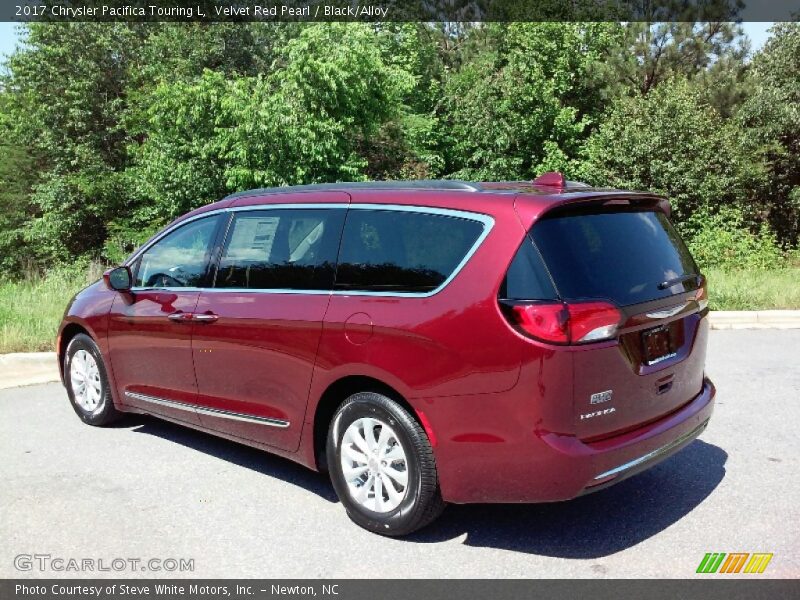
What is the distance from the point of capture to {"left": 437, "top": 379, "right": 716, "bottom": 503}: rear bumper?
3348mm

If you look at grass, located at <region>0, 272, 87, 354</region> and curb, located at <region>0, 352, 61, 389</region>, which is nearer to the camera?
curb, located at <region>0, 352, 61, 389</region>

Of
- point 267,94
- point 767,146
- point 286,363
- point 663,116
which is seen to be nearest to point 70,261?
point 267,94

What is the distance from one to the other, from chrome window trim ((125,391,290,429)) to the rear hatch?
1723mm

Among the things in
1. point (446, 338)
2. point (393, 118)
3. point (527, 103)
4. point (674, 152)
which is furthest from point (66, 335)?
point (527, 103)

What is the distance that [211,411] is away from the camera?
488 cm

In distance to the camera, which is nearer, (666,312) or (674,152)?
(666,312)

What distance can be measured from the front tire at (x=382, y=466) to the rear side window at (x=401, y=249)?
0.60 metres

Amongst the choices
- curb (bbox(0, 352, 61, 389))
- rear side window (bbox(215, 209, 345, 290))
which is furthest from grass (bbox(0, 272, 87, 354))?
rear side window (bbox(215, 209, 345, 290))

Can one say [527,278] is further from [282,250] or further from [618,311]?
[282,250]

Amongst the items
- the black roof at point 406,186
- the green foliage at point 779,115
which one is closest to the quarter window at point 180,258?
the black roof at point 406,186

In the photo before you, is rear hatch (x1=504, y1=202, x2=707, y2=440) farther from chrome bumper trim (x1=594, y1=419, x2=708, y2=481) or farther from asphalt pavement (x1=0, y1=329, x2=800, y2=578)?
asphalt pavement (x1=0, y1=329, x2=800, y2=578)

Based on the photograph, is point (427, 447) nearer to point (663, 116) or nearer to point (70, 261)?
point (663, 116)

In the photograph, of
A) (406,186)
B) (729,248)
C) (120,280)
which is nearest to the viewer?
(406,186)

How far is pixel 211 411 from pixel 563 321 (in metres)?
2.53
